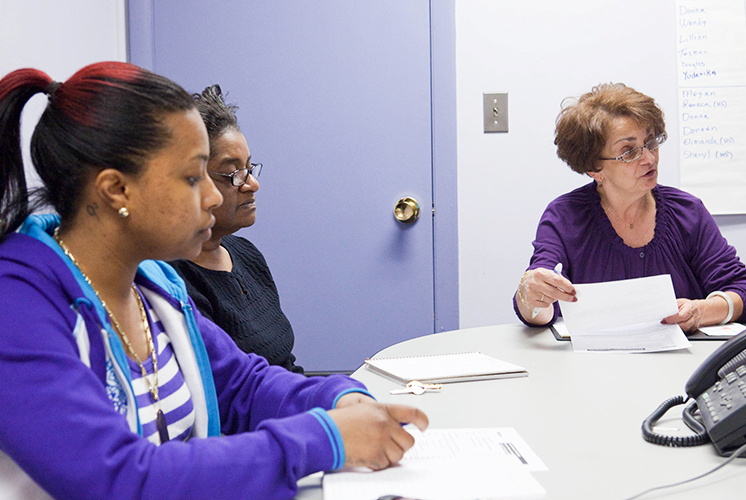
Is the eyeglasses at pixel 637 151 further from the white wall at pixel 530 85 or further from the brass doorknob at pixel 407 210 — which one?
the brass doorknob at pixel 407 210

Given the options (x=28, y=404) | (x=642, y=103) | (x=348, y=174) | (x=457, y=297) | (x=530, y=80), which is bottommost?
(x=457, y=297)

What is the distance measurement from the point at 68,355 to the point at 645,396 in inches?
35.0

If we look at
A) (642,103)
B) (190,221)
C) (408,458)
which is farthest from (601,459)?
(642,103)

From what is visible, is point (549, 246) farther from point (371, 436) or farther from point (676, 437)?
point (371, 436)

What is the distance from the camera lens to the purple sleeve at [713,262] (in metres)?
1.72

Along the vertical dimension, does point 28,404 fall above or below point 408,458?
above

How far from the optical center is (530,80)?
8.22 ft

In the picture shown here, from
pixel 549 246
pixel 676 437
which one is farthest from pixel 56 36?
pixel 676 437

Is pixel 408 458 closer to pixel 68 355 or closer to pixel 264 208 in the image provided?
pixel 68 355

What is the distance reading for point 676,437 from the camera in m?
0.84

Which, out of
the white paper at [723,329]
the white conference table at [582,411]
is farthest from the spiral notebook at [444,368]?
the white paper at [723,329]

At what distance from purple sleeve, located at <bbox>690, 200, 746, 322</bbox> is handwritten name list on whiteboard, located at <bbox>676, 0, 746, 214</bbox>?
693 mm

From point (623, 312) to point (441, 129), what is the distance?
1262 mm

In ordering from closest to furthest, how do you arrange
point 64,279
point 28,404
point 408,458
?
point 28,404 < point 64,279 < point 408,458
